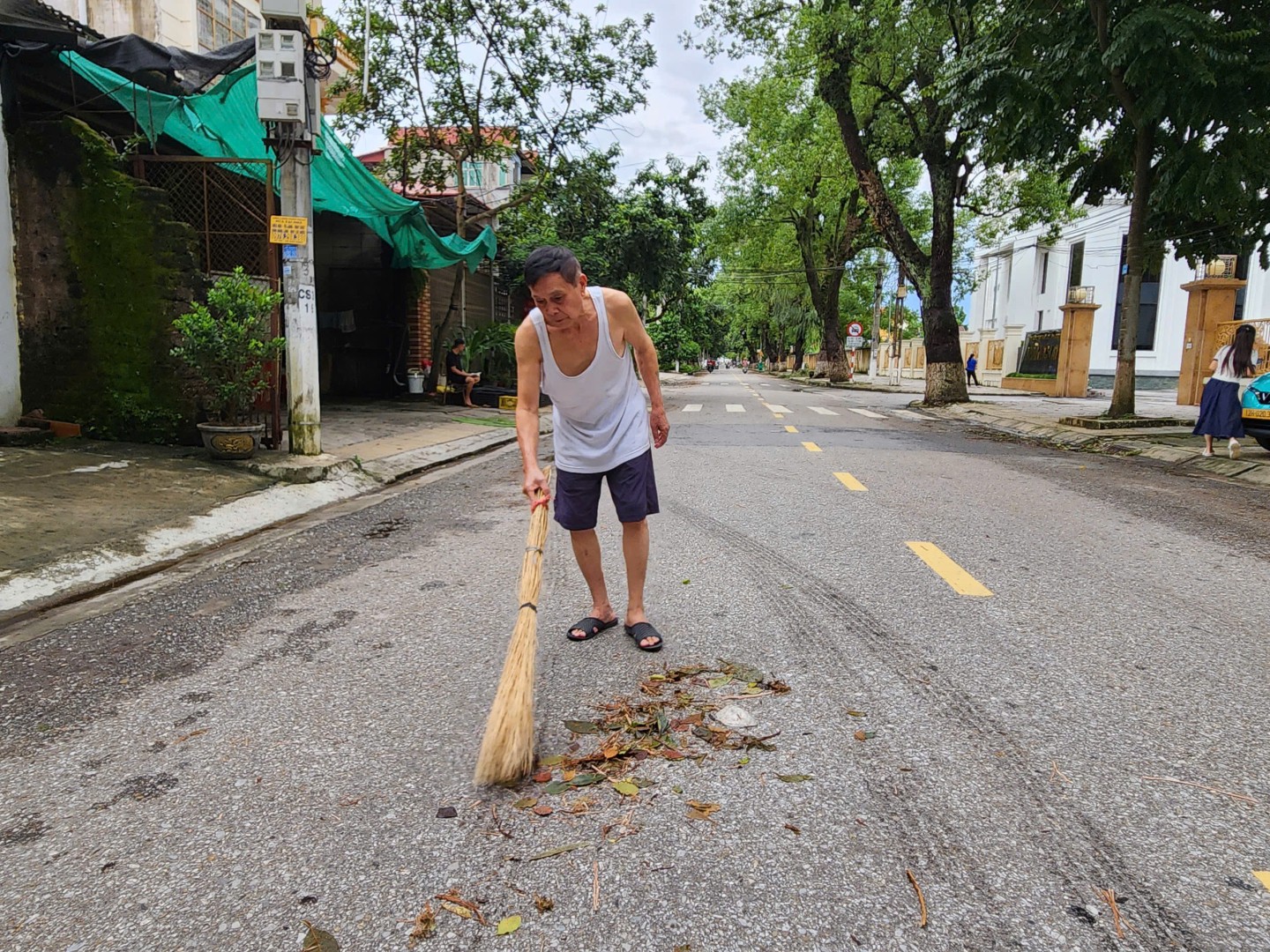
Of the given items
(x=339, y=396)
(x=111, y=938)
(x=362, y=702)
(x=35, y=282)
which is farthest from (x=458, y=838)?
(x=339, y=396)

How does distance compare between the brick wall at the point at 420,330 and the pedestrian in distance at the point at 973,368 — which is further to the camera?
the pedestrian in distance at the point at 973,368

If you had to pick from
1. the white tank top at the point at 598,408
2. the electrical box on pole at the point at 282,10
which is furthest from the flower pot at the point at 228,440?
the white tank top at the point at 598,408

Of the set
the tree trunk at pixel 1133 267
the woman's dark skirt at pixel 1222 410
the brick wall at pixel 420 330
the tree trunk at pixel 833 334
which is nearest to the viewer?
the woman's dark skirt at pixel 1222 410

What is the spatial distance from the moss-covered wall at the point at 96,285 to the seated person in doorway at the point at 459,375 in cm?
764

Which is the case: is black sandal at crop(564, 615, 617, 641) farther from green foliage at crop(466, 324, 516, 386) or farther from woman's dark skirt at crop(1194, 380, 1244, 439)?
green foliage at crop(466, 324, 516, 386)

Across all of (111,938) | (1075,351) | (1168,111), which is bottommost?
(111,938)

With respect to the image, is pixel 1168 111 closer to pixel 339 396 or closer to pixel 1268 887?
pixel 1268 887

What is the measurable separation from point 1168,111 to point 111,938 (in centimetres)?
1334

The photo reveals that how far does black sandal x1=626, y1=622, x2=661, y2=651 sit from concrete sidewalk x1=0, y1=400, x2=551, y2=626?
2863mm

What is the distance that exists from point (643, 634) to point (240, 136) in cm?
807

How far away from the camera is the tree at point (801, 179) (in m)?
25.2

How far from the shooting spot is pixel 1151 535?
566 cm

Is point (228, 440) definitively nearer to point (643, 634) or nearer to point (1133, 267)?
point (643, 634)

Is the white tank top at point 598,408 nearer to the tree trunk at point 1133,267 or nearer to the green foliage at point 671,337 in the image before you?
the tree trunk at point 1133,267
